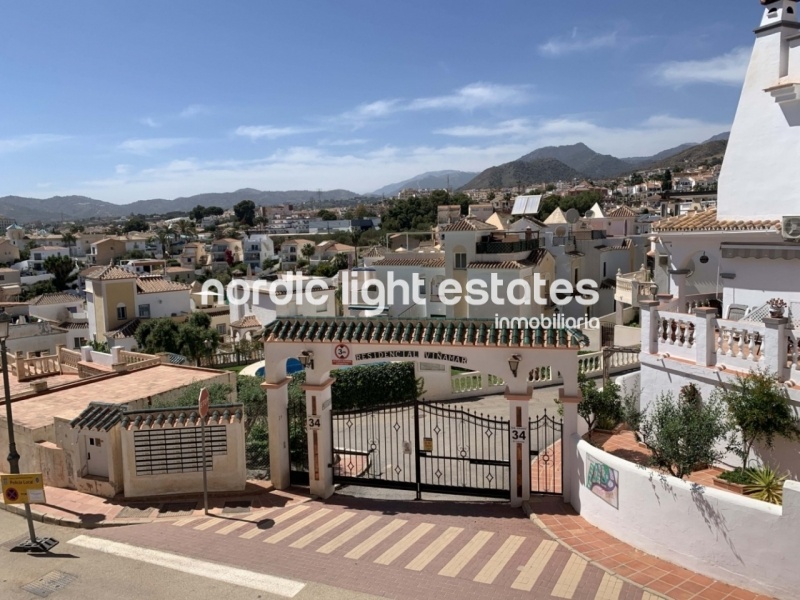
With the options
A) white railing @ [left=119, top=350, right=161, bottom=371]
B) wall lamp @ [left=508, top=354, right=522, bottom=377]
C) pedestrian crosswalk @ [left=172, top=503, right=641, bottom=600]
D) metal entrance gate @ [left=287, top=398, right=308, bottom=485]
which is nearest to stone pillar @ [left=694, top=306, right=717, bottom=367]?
wall lamp @ [left=508, top=354, right=522, bottom=377]

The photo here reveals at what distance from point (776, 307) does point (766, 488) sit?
395 cm

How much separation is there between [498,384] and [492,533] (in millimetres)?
14575

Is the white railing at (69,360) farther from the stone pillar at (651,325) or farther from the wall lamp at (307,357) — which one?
the stone pillar at (651,325)

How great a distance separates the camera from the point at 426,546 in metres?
9.34

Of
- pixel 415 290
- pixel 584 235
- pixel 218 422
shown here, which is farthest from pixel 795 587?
pixel 584 235

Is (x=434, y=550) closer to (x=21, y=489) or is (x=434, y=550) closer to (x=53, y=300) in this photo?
(x=21, y=489)

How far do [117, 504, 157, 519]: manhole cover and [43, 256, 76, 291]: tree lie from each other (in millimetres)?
93928

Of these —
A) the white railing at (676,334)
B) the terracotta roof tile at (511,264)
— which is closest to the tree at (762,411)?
the white railing at (676,334)

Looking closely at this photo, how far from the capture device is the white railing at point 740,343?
10.5m

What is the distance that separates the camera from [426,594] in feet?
25.8

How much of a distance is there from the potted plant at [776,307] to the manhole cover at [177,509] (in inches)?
420

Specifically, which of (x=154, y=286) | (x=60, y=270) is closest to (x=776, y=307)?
(x=154, y=286)

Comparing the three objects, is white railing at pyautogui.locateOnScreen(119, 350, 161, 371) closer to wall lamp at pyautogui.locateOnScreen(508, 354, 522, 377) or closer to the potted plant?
wall lamp at pyautogui.locateOnScreen(508, 354, 522, 377)

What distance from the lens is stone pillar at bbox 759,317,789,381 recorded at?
33.0 feet
